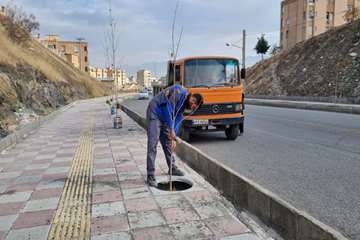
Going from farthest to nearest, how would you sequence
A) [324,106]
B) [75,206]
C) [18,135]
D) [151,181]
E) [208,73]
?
[324,106], [18,135], [208,73], [151,181], [75,206]

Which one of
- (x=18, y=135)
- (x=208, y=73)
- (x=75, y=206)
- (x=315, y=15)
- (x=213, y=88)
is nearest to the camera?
(x=75, y=206)

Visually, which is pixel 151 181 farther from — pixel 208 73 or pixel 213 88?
pixel 208 73

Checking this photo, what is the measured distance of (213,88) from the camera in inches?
345

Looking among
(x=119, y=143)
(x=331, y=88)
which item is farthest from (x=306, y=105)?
(x=119, y=143)

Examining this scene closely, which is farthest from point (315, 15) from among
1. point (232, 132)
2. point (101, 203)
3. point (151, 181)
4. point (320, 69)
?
point (101, 203)

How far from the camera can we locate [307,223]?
9.64ft

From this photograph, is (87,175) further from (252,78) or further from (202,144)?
(252,78)

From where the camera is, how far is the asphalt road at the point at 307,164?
421cm

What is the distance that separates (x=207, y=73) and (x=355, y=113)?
39.2 ft

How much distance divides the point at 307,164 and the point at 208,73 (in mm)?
3935

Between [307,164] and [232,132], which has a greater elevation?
[232,132]

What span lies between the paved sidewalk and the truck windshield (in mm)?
2839

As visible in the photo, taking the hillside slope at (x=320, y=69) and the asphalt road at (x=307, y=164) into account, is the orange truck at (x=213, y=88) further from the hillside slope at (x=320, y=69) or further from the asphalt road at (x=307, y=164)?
the hillside slope at (x=320, y=69)

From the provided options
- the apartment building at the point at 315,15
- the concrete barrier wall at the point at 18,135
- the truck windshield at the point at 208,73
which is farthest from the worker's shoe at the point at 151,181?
the apartment building at the point at 315,15
